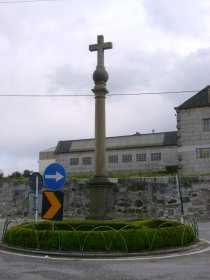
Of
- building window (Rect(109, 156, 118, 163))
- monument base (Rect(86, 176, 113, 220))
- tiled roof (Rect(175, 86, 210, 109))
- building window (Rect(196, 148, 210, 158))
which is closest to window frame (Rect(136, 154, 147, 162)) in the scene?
building window (Rect(109, 156, 118, 163))

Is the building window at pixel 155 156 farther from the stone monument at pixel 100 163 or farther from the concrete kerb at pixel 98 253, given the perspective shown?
the concrete kerb at pixel 98 253

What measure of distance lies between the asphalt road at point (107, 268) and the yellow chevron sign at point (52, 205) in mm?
1205

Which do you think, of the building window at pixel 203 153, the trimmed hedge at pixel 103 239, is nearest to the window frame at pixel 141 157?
the building window at pixel 203 153

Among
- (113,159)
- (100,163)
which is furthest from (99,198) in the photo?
(113,159)

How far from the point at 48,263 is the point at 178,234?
147 inches

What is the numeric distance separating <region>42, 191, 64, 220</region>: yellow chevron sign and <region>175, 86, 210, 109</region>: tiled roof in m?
34.7

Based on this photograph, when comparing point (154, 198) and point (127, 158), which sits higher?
point (127, 158)

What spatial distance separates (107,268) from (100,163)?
645 centimetres

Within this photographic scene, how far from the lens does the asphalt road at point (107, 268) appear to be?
291 inches

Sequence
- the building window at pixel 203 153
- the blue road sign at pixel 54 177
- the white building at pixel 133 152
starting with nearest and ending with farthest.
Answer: the blue road sign at pixel 54 177 → the building window at pixel 203 153 → the white building at pixel 133 152

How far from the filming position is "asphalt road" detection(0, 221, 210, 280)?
24.2 feet

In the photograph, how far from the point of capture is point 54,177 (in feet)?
35.2

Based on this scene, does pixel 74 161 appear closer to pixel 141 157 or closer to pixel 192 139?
pixel 141 157

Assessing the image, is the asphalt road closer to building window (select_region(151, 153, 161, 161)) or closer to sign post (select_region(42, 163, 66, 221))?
sign post (select_region(42, 163, 66, 221))
